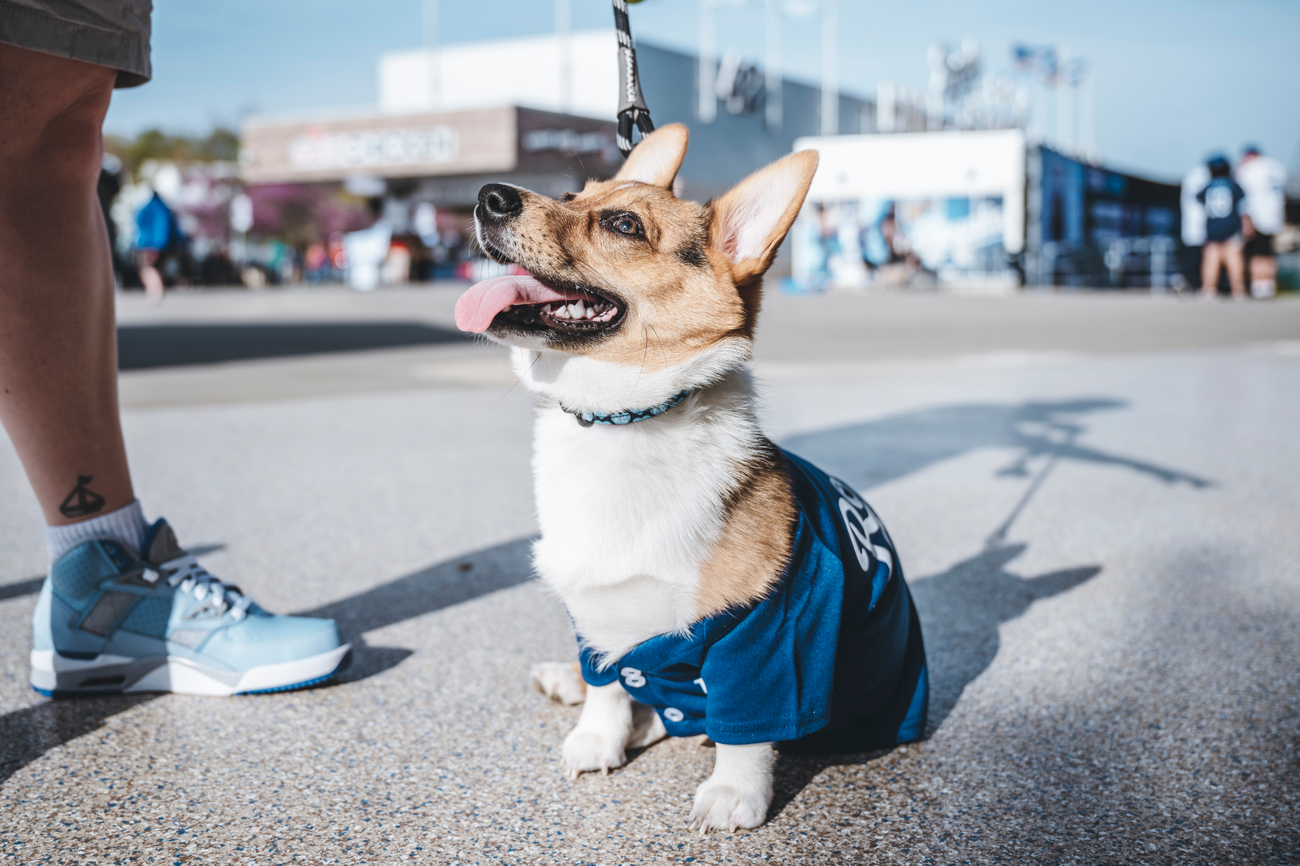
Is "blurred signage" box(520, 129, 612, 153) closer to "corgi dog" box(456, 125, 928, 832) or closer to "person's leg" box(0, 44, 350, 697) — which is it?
"person's leg" box(0, 44, 350, 697)

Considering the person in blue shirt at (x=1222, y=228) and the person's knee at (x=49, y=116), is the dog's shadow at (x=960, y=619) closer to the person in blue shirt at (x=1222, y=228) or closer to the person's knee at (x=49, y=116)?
the person's knee at (x=49, y=116)

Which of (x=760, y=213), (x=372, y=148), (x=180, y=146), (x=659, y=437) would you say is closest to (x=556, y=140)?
(x=372, y=148)

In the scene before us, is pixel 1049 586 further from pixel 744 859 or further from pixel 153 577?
pixel 153 577

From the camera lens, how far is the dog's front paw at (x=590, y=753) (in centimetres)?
178

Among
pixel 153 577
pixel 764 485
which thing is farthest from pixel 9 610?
pixel 764 485

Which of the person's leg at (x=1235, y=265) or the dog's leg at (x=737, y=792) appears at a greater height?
the person's leg at (x=1235, y=265)

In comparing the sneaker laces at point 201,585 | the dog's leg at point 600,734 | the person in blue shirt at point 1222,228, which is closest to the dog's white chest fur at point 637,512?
the dog's leg at point 600,734

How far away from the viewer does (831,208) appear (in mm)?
29719

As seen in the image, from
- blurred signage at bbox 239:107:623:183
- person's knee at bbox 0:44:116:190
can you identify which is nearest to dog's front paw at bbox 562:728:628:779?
person's knee at bbox 0:44:116:190

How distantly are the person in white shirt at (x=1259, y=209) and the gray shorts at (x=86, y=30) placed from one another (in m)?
20.3

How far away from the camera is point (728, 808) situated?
5.30ft

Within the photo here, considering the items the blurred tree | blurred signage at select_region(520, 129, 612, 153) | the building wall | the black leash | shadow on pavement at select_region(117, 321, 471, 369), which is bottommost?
shadow on pavement at select_region(117, 321, 471, 369)

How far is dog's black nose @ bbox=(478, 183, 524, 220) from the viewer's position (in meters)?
1.77

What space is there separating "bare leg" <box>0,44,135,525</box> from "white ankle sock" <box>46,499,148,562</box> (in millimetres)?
22
